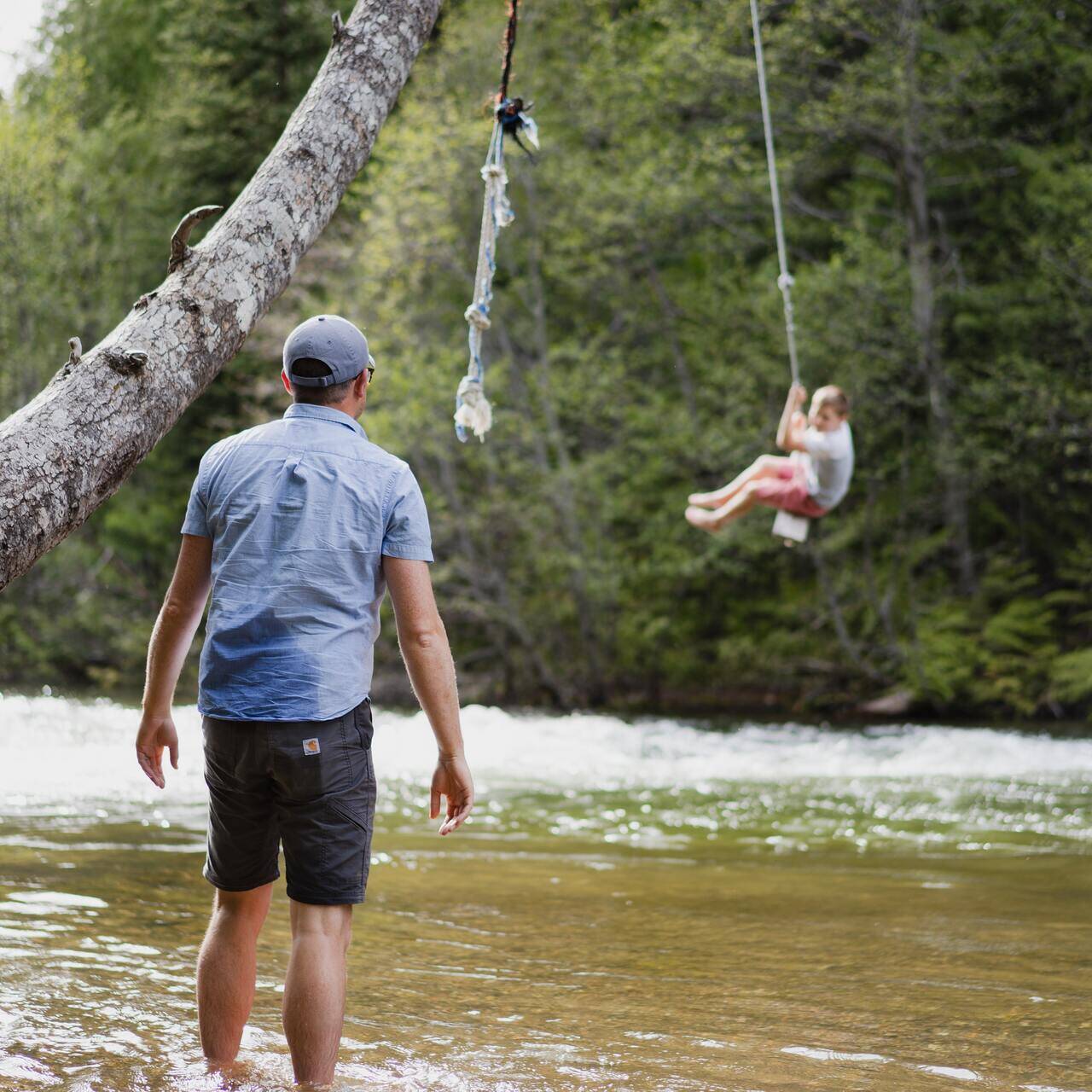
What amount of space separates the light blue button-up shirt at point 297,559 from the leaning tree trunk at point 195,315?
0.29 m

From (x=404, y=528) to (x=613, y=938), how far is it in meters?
2.73

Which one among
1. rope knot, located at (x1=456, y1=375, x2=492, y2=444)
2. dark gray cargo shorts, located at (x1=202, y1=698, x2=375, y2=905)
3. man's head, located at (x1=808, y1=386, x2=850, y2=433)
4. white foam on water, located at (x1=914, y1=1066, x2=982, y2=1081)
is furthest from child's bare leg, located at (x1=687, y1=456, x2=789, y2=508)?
dark gray cargo shorts, located at (x1=202, y1=698, x2=375, y2=905)

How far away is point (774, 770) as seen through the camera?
12.3m

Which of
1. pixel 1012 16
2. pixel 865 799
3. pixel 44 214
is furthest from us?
pixel 44 214

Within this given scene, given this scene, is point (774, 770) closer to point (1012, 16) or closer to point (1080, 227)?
point (1080, 227)

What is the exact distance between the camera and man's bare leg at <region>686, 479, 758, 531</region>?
432 inches

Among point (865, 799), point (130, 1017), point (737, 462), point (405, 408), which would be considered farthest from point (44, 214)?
point (130, 1017)

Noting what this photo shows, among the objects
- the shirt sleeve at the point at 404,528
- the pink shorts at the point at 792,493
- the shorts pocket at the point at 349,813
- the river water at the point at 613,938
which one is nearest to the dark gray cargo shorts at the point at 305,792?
the shorts pocket at the point at 349,813

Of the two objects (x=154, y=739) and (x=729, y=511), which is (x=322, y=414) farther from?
(x=729, y=511)

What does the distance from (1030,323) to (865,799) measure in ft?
33.3

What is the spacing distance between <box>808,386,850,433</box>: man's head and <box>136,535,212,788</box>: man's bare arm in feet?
24.3

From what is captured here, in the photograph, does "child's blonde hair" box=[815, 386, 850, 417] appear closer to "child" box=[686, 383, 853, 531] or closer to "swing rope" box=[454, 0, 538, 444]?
"child" box=[686, 383, 853, 531]

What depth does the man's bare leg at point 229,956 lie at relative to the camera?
3.36 meters

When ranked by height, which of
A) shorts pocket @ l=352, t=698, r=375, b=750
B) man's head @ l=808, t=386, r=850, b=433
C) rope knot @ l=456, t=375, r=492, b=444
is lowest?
shorts pocket @ l=352, t=698, r=375, b=750
